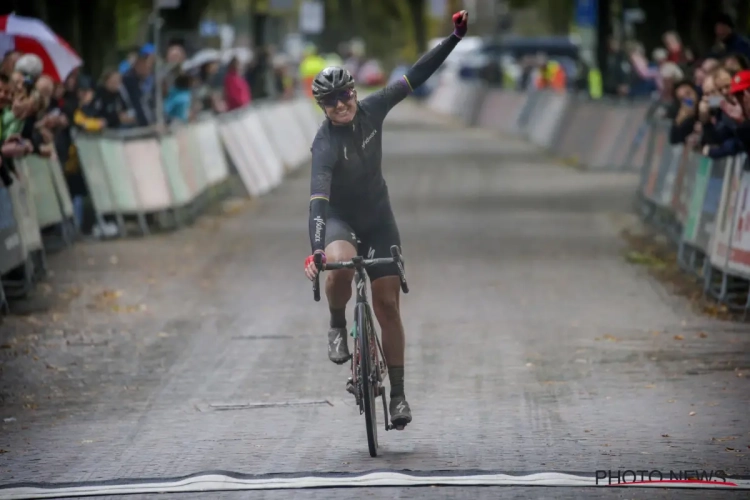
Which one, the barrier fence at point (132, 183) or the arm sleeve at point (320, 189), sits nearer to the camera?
the arm sleeve at point (320, 189)

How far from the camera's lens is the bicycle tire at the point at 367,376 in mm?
8914

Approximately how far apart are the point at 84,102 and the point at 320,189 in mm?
13676

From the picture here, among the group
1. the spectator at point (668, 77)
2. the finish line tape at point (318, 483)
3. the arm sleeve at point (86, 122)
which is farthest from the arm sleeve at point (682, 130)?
the finish line tape at point (318, 483)

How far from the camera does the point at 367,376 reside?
8.95 meters

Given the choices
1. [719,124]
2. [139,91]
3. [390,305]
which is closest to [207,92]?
[139,91]

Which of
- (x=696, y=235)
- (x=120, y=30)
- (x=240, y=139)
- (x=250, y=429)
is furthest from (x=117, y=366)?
(x=120, y=30)

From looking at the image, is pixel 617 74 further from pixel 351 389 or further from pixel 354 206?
pixel 351 389

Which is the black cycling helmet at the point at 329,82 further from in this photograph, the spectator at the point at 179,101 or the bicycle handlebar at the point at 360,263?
the spectator at the point at 179,101

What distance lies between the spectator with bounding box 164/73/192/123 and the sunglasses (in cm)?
1584

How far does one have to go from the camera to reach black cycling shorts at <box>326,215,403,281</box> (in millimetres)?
9438

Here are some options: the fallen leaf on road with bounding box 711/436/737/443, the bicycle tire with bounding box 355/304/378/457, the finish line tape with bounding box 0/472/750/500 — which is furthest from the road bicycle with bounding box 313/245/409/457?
the fallen leaf on road with bounding box 711/436/737/443

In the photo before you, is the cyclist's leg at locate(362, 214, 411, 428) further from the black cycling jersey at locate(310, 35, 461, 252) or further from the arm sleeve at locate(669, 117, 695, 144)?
the arm sleeve at locate(669, 117, 695, 144)

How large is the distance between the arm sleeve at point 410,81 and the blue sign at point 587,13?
32.4 m

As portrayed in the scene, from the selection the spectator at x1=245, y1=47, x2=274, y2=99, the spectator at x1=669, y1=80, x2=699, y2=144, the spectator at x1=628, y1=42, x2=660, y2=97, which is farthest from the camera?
the spectator at x1=245, y1=47, x2=274, y2=99
